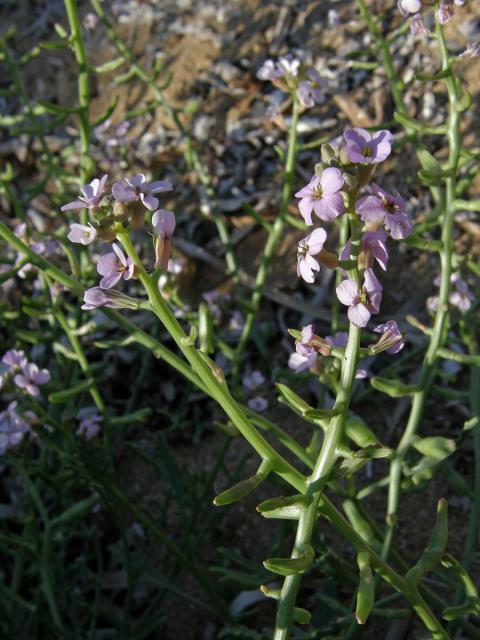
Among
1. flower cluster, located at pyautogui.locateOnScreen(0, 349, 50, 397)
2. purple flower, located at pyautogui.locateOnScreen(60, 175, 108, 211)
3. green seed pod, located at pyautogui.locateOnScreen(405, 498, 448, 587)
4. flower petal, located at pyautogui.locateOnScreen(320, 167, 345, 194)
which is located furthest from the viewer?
flower cluster, located at pyautogui.locateOnScreen(0, 349, 50, 397)

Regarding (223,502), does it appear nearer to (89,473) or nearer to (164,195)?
(89,473)

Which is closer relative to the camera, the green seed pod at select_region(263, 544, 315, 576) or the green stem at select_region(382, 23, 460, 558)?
the green seed pod at select_region(263, 544, 315, 576)

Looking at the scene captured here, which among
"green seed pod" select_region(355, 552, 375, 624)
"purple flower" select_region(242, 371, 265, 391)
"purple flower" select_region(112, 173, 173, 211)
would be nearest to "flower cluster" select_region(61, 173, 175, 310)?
"purple flower" select_region(112, 173, 173, 211)

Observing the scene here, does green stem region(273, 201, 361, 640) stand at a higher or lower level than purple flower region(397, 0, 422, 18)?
lower

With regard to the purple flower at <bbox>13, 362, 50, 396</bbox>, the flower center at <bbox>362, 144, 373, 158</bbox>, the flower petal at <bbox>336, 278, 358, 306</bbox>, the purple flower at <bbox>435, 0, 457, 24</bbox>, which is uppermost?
the flower center at <bbox>362, 144, 373, 158</bbox>

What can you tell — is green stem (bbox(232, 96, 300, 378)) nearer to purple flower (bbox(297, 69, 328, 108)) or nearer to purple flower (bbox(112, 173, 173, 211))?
purple flower (bbox(297, 69, 328, 108))

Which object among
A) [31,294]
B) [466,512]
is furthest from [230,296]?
[466,512]

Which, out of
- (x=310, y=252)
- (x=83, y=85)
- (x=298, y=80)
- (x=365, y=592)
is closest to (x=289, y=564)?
(x=365, y=592)
